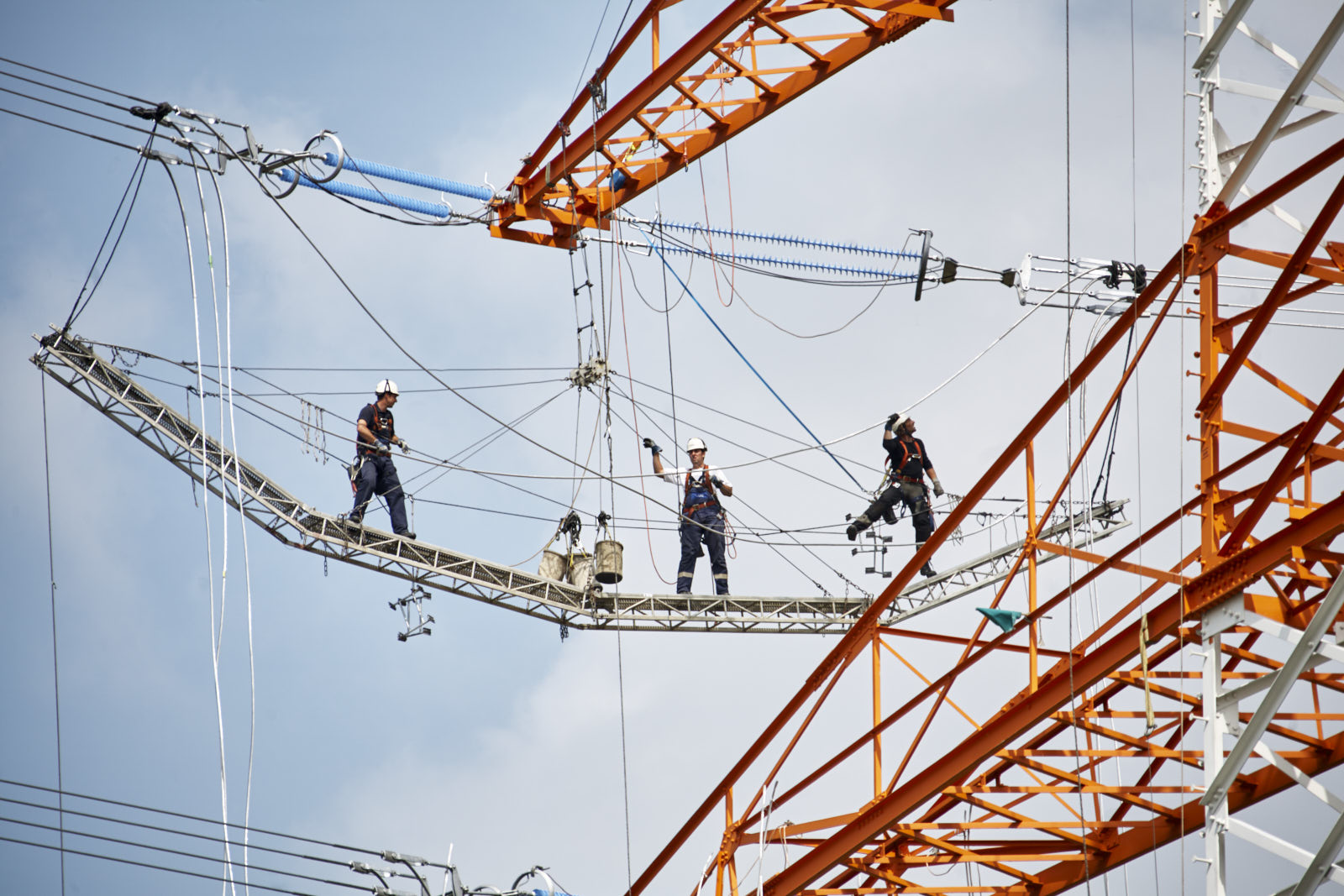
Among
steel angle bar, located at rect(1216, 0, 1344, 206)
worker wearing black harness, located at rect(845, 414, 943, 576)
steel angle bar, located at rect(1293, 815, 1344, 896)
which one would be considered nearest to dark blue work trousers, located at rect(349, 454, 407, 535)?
worker wearing black harness, located at rect(845, 414, 943, 576)

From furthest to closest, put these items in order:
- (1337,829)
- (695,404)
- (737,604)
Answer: (695,404) → (737,604) → (1337,829)

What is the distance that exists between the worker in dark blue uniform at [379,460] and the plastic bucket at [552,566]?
156cm

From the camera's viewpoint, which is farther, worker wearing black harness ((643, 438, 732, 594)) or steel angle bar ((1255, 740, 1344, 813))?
worker wearing black harness ((643, 438, 732, 594))

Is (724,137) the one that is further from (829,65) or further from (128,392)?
(128,392)

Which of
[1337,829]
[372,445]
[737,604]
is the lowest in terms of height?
[1337,829]

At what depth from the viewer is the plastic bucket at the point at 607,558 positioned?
2022cm

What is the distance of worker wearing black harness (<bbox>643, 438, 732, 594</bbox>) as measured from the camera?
2097 centimetres

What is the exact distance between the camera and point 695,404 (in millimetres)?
24688

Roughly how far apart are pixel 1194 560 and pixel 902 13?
596cm

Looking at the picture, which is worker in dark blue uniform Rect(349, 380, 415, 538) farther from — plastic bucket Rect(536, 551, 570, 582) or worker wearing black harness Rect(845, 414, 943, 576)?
worker wearing black harness Rect(845, 414, 943, 576)

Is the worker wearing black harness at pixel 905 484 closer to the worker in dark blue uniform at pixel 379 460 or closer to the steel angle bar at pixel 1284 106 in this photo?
the worker in dark blue uniform at pixel 379 460

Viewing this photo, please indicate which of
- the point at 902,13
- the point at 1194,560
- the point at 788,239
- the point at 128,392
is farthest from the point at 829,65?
the point at 128,392

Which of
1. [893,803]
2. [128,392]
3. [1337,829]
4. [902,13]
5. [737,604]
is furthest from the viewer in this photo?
[737,604]

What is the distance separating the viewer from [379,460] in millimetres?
19891
